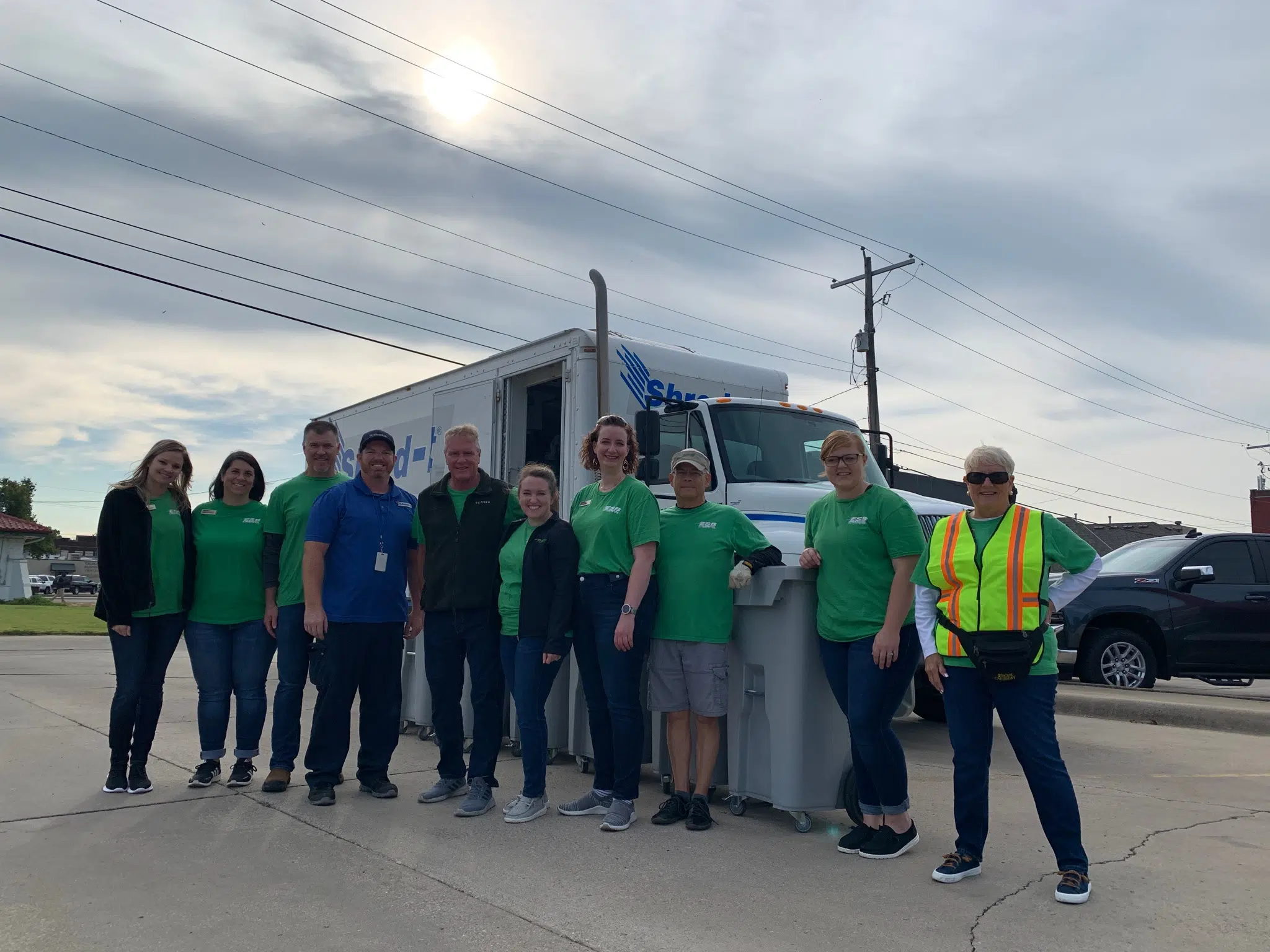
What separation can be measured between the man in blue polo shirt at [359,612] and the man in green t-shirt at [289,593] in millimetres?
174

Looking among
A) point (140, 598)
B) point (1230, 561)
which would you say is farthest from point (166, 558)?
point (1230, 561)

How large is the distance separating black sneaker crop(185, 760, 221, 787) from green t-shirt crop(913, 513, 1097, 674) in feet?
13.4

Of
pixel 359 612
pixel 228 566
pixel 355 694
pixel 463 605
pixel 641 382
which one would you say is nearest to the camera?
pixel 463 605

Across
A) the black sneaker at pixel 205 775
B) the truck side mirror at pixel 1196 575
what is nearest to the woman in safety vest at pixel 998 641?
the black sneaker at pixel 205 775

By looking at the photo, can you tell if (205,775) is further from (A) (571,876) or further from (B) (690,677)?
(B) (690,677)

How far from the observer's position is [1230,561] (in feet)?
35.4

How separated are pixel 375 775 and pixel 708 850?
6.69 ft

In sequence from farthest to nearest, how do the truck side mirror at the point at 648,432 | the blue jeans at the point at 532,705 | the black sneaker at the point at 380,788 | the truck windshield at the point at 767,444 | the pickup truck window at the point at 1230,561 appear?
the pickup truck window at the point at 1230,561 < the truck windshield at the point at 767,444 < the truck side mirror at the point at 648,432 < the black sneaker at the point at 380,788 < the blue jeans at the point at 532,705

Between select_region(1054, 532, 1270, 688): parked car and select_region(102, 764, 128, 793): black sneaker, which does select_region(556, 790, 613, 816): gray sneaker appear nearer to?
select_region(102, 764, 128, 793): black sneaker

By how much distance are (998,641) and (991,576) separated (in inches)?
10.1

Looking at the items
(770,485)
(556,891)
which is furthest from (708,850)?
(770,485)

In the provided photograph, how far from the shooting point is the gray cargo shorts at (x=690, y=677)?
4902 millimetres

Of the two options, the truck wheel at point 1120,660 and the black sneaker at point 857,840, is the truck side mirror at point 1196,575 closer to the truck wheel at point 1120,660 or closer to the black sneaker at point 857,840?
the truck wheel at point 1120,660

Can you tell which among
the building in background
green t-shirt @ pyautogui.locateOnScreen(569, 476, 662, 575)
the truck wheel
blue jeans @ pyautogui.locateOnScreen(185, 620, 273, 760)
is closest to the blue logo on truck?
green t-shirt @ pyautogui.locateOnScreen(569, 476, 662, 575)
